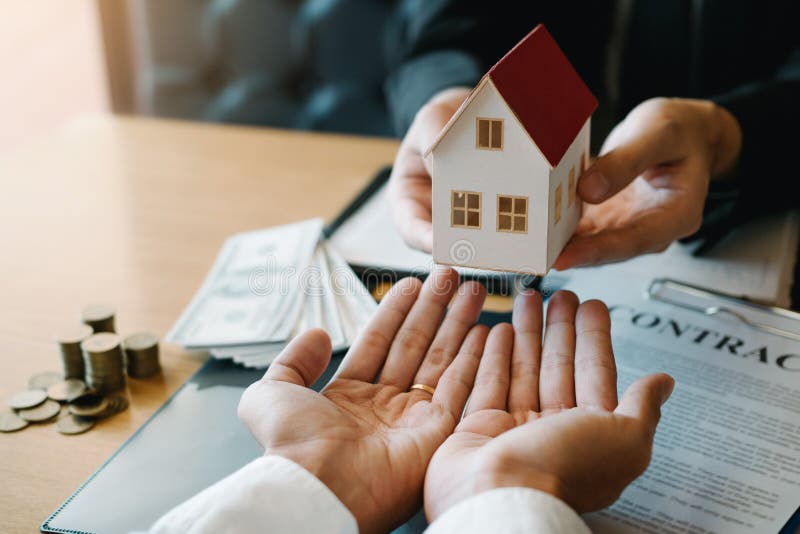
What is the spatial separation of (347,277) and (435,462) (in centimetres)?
44

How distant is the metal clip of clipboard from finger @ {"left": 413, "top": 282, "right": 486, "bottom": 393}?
10.9 inches

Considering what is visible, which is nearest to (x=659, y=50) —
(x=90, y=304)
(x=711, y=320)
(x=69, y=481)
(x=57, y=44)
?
(x=711, y=320)

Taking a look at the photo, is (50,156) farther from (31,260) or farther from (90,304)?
(90,304)

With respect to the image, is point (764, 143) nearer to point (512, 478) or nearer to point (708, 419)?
point (708, 419)

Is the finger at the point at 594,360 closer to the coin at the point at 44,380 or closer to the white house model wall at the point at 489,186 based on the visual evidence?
the white house model wall at the point at 489,186

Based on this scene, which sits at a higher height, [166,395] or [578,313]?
[578,313]

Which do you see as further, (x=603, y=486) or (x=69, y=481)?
(x=69, y=481)

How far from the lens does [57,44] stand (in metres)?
2.38

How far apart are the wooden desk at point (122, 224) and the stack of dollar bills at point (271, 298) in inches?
1.6

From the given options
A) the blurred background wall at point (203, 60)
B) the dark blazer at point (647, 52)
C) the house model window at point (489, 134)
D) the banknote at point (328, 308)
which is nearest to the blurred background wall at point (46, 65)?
the blurred background wall at point (203, 60)

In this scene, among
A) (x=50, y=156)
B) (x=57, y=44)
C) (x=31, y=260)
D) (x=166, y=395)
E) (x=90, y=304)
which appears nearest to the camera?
(x=166, y=395)

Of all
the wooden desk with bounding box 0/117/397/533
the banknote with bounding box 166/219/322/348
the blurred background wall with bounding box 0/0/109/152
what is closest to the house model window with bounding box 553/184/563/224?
the banknote with bounding box 166/219/322/348

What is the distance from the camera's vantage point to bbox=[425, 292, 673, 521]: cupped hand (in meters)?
0.62

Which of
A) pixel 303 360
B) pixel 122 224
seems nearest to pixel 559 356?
pixel 303 360
